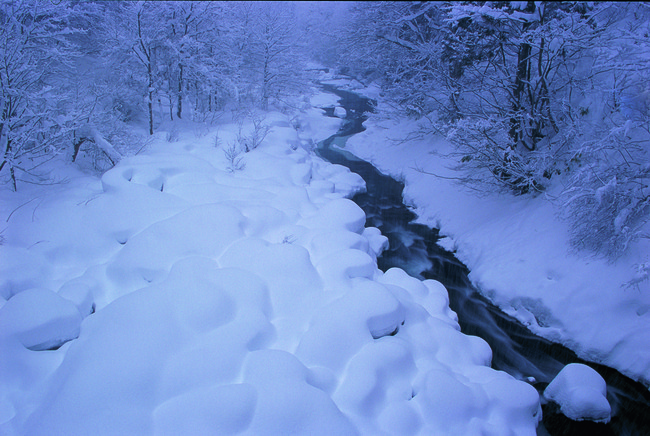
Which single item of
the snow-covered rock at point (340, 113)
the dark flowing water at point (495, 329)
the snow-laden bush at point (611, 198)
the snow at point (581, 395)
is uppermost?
the snow-laden bush at point (611, 198)

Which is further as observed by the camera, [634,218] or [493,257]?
[493,257]

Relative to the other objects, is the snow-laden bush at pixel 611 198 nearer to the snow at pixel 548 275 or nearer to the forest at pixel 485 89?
the forest at pixel 485 89

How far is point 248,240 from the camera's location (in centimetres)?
647

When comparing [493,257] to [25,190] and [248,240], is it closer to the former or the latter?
[248,240]

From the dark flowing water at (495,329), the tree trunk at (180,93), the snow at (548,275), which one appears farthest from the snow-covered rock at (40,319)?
the tree trunk at (180,93)

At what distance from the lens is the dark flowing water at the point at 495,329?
471 centimetres

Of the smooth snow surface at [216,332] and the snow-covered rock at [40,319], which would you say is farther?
the snow-covered rock at [40,319]

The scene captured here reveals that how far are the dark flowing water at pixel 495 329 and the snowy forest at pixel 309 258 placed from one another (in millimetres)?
156

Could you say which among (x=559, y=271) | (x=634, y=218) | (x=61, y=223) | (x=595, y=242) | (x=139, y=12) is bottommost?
(x=61, y=223)

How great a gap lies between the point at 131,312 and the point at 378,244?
18.7 ft

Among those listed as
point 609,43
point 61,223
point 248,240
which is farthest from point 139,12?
point 609,43

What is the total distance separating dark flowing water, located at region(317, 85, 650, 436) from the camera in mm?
4711

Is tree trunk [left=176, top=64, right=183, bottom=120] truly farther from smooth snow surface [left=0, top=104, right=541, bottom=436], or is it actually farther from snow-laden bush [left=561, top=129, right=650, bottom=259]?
snow-laden bush [left=561, top=129, right=650, bottom=259]

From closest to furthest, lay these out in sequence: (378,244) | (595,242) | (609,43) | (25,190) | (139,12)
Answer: (595,242), (609,43), (25,190), (378,244), (139,12)
